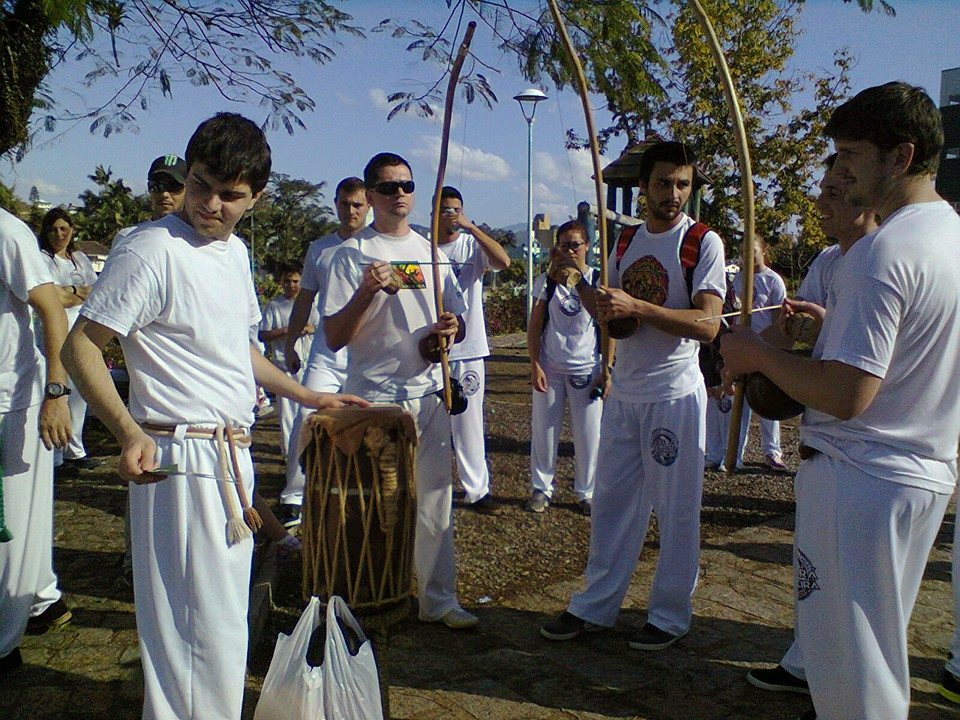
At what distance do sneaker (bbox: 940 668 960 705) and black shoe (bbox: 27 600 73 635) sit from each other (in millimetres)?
3798

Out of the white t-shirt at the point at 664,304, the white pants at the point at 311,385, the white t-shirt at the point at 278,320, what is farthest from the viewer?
the white t-shirt at the point at 278,320

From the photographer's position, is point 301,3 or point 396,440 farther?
point 301,3

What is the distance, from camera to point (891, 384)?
7.61 feet

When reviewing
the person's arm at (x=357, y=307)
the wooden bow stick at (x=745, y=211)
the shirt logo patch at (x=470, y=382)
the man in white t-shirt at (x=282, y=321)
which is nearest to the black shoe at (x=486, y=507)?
the shirt logo patch at (x=470, y=382)

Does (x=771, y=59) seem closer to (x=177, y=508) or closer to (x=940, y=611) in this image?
(x=940, y=611)

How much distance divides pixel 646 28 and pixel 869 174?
2.48m

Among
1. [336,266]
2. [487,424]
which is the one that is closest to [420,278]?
[336,266]

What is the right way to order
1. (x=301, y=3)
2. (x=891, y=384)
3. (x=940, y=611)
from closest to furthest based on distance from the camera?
(x=891, y=384)
(x=940, y=611)
(x=301, y=3)

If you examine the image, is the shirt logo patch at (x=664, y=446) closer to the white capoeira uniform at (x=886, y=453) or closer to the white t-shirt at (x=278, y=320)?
the white capoeira uniform at (x=886, y=453)

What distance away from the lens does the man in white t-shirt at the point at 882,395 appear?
221 centimetres

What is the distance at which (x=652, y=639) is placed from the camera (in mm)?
3803

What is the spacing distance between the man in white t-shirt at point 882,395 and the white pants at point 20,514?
3010mm

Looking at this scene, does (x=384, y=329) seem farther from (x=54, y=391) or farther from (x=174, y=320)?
(x=174, y=320)

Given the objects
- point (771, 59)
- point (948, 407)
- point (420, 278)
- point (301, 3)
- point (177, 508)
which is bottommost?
point (177, 508)
